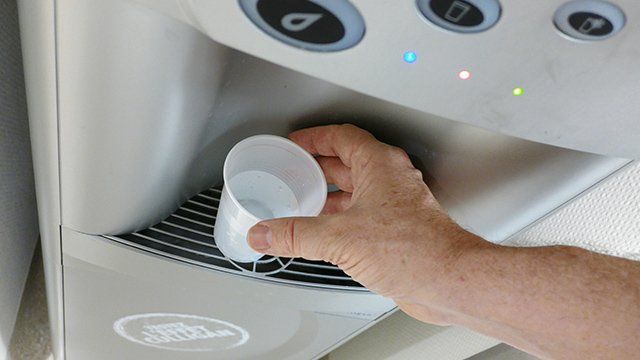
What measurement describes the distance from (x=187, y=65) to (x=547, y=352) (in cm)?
35

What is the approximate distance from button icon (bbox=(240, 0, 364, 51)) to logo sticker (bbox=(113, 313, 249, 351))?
1.65 feet

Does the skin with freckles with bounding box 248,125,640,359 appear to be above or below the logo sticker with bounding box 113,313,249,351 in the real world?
below

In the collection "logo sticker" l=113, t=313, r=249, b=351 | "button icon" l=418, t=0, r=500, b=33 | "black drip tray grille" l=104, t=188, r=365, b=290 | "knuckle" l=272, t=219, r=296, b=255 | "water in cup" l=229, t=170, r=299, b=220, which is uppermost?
"water in cup" l=229, t=170, r=299, b=220

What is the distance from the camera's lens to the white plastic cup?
59 cm

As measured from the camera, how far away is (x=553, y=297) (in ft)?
1.71

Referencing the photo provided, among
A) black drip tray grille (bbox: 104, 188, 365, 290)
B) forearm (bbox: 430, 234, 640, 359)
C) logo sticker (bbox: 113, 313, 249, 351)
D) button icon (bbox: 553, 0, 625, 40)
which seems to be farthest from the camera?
logo sticker (bbox: 113, 313, 249, 351)

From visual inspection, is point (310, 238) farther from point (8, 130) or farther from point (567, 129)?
point (8, 130)

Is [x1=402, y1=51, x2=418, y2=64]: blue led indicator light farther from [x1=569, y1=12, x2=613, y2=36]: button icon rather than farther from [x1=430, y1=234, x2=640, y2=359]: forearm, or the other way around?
[x1=430, y1=234, x2=640, y2=359]: forearm

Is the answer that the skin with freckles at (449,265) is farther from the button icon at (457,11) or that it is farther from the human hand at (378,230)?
the button icon at (457,11)

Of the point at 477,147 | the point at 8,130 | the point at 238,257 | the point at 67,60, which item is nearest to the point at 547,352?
the point at 477,147

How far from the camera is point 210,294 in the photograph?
2.39ft

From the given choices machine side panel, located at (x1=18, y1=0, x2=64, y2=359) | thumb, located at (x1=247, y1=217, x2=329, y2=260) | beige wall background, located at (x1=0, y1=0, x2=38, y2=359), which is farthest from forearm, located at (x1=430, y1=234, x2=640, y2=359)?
beige wall background, located at (x1=0, y1=0, x2=38, y2=359)

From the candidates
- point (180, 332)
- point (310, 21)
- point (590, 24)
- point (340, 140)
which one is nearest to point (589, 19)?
point (590, 24)

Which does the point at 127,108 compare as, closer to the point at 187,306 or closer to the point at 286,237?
the point at 286,237
